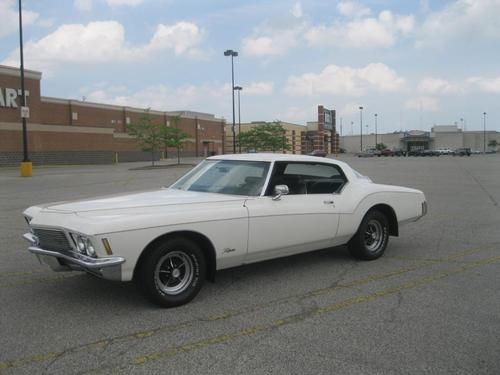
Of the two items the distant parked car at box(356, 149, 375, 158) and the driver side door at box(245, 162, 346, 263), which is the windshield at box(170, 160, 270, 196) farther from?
the distant parked car at box(356, 149, 375, 158)

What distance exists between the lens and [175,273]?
15.6 feet

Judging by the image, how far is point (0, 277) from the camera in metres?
5.85

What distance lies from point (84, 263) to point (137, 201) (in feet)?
3.14

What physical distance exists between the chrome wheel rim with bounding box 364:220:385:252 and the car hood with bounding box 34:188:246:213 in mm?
2214

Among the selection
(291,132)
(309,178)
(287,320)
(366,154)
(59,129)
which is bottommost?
(287,320)

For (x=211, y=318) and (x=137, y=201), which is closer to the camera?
(x=211, y=318)

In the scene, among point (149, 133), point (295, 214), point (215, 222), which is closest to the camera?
point (215, 222)

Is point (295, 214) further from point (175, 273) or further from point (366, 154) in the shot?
point (366, 154)

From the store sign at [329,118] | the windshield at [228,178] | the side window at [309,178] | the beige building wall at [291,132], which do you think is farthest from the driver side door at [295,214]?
the store sign at [329,118]

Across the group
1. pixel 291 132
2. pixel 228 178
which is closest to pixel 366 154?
pixel 291 132

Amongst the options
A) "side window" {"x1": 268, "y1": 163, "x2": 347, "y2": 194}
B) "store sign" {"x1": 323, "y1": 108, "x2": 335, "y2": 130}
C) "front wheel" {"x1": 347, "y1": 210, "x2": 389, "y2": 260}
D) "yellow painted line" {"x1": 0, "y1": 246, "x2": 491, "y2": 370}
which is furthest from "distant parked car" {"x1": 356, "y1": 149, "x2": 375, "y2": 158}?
"yellow painted line" {"x1": 0, "y1": 246, "x2": 491, "y2": 370}

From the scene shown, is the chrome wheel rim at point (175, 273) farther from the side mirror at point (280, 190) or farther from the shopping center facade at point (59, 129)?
the shopping center facade at point (59, 129)

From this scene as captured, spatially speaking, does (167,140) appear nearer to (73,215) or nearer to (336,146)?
(73,215)

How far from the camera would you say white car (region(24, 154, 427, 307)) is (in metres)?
4.41
